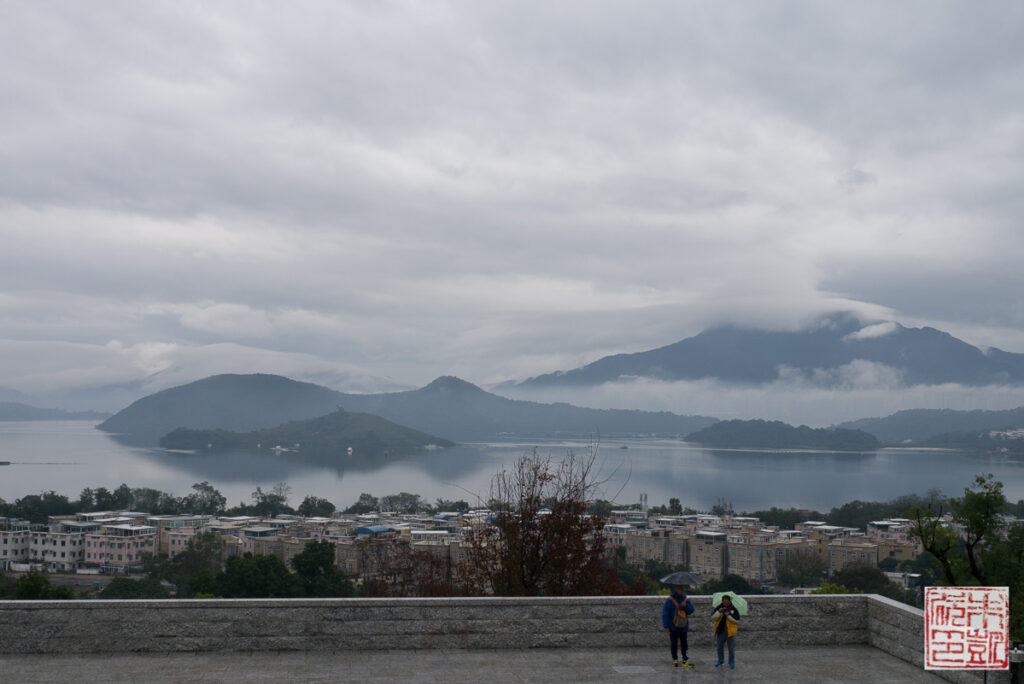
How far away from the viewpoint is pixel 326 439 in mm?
154875

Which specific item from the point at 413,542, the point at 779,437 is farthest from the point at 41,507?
the point at 779,437

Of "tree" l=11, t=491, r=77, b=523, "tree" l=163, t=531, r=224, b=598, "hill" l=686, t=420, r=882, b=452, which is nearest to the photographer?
"tree" l=163, t=531, r=224, b=598

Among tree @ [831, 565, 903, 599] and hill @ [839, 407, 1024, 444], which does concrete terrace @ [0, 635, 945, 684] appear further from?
hill @ [839, 407, 1024, 444]

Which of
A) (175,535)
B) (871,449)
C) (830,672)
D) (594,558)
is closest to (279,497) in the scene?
(175,535)

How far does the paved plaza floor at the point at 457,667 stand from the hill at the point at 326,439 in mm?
134612

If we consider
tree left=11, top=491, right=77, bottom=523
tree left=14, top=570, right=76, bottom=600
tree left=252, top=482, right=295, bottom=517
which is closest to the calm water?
tree left=252, top=482, right=295, bottom=517

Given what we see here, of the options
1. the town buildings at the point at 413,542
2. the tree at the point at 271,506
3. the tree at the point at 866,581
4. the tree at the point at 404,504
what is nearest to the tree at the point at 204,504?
the tree at the point at 271,506

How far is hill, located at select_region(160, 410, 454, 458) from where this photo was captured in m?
146

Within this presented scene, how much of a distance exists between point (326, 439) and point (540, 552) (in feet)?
488

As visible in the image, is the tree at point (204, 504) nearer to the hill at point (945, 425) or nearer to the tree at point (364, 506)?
the tree at point (364, 506)

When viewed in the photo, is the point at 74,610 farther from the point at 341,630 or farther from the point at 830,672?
the point at 830,672

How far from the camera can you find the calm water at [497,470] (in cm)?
8356

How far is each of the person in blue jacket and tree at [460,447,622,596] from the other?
4181mm

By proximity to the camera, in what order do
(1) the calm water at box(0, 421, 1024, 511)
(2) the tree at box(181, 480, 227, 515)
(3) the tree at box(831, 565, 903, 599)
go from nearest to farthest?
(3) the tree at box(831, 565, 903, 599), (2) the tree at box(181, 480, 227, 515), (1) the calm water at box(0, 421, 1024, 511)
